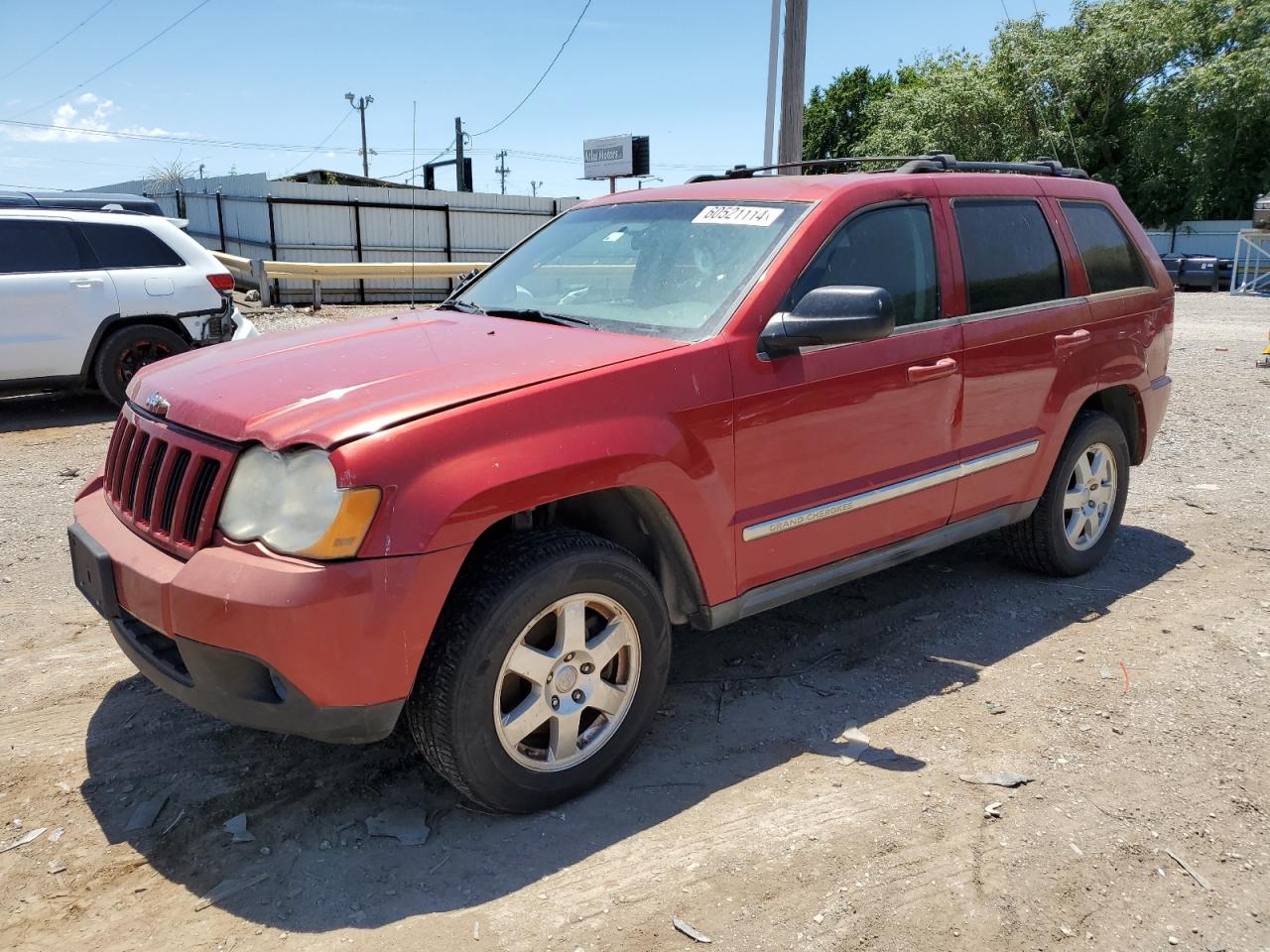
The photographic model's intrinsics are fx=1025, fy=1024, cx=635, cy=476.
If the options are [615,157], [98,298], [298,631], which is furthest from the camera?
[615,157]

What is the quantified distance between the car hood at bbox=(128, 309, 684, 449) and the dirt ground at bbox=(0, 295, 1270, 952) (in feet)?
3.94

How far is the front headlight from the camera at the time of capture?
8.54 ft

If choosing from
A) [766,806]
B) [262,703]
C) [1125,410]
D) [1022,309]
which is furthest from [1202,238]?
[262,703]

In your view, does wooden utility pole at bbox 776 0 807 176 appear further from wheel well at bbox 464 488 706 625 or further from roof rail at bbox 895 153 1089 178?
wheel well at bbox 464 488 706 625

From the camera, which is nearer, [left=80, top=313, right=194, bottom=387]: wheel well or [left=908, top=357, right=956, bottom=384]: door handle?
[left=908, top=357, right=956, bottom=384]: door handle

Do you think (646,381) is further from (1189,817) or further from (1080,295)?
(1080,295)

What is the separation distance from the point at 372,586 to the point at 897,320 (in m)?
2.35

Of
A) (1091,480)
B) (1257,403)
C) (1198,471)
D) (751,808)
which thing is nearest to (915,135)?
(1257,403)

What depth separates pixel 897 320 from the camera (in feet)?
13.1

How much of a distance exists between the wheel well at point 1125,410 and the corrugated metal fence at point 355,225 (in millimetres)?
17531

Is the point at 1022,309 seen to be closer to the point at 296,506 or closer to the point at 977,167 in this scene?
the point at 977,167

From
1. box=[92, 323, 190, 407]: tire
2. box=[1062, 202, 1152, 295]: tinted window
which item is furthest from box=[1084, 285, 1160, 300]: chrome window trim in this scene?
box=[92, 323, 190, 407]: tire

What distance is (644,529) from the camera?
3.34m

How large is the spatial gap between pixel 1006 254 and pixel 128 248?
7.76 meters
